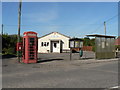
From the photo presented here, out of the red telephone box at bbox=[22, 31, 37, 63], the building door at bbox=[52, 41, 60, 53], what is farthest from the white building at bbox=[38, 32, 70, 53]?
the red telephone box at bbox=[22, 31, 37, 63]

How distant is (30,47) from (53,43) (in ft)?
61.1

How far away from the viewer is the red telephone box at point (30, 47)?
12.8 metres

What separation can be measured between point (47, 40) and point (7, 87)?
26761mm

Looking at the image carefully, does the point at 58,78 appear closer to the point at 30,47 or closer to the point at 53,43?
the point at 30,47

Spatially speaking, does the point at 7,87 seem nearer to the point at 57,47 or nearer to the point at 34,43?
the point at 34,43

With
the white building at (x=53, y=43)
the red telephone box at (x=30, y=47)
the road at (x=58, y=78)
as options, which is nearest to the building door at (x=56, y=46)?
the white building at (x=53, y=43)

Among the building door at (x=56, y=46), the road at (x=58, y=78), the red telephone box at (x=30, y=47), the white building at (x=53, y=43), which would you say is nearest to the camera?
the road at (x=58, y=78)

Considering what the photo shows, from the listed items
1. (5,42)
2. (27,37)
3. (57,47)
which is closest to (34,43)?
(27,37)

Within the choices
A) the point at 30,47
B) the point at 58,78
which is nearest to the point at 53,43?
the point at 30,47

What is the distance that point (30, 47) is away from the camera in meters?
13.0

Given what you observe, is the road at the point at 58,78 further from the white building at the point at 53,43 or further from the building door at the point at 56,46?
the white building at the point at 53,43

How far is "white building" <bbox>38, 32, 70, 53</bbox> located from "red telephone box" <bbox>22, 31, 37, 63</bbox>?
57.4 feet

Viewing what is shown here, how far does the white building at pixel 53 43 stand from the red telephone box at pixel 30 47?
17498mm

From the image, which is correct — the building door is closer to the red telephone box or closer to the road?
the red telephone box
